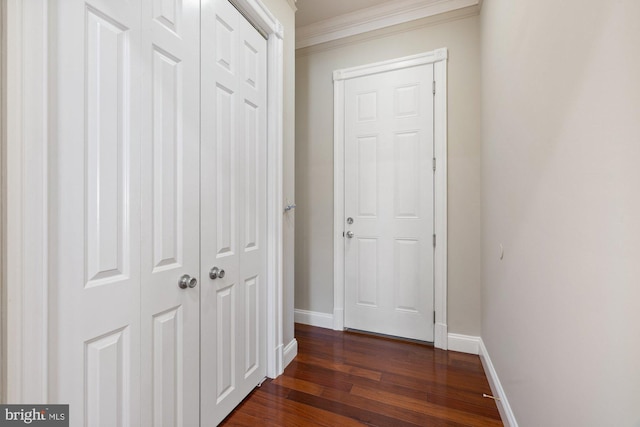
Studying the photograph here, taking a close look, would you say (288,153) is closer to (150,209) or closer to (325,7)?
(150,209)

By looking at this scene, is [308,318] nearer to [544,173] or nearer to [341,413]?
[341,413]

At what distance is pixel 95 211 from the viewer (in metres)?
0.88

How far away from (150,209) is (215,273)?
48 centimetres

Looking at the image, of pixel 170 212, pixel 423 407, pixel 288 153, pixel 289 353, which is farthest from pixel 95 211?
pixel 423 407

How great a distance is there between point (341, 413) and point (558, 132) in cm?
170

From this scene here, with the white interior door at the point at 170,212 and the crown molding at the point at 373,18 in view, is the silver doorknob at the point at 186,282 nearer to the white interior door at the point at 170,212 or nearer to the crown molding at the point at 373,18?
the white interior door at the point at 170,212

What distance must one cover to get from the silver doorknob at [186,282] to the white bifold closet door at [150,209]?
0.04 feet

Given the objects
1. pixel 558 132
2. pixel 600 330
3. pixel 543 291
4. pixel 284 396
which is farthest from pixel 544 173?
pixel 284 396

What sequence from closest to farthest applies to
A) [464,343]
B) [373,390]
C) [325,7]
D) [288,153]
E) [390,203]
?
1. [373,390]
2. [288,153]
3. [464,343]
4. [325,7]
5. [390,203]

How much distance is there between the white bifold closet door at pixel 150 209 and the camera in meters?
0.81

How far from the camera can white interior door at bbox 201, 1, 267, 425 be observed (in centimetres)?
136

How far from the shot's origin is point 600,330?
71 centimetres

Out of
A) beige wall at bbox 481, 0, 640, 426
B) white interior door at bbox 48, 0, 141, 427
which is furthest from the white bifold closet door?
beige wall at bbox 481, 0, 640, 426

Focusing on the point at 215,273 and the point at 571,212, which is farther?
the point at 215,273
